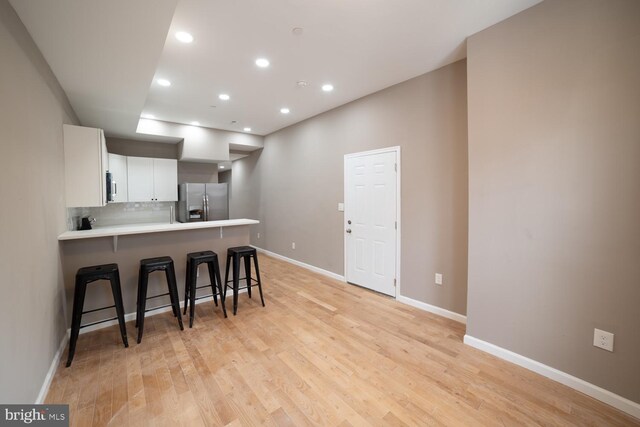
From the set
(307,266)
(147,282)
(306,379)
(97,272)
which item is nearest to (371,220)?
(307,266)

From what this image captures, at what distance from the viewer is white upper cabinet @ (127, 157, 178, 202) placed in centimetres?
480

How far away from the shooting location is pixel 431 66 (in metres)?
2.92

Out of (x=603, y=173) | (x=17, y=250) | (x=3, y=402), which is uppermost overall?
(x=603, y=173)

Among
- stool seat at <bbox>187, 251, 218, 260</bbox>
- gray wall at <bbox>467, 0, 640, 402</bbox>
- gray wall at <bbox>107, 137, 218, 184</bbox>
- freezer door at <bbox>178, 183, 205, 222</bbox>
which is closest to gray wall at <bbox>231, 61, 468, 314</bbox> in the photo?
gray wall at <bbox>467, 0, 640, 402</bbox>

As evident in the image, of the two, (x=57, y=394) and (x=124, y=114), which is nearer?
(x=57, y=394)

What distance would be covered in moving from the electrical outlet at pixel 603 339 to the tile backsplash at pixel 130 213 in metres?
6.16

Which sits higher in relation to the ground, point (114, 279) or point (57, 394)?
point (114, 279)

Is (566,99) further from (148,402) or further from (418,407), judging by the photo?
(148,402)

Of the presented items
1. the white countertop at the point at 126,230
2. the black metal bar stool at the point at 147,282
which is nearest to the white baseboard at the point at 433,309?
the white countertop at the point at 126,230

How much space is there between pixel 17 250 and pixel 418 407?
266 cm

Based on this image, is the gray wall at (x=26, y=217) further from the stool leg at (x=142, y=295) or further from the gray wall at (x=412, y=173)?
the gray wall at (x=412, y=173)

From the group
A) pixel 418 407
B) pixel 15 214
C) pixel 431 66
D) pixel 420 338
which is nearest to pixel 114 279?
pixel 15 214

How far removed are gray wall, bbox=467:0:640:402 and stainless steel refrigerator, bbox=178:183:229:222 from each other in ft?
15.5

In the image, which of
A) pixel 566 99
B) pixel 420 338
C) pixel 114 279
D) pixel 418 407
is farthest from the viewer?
pixel 420 338
